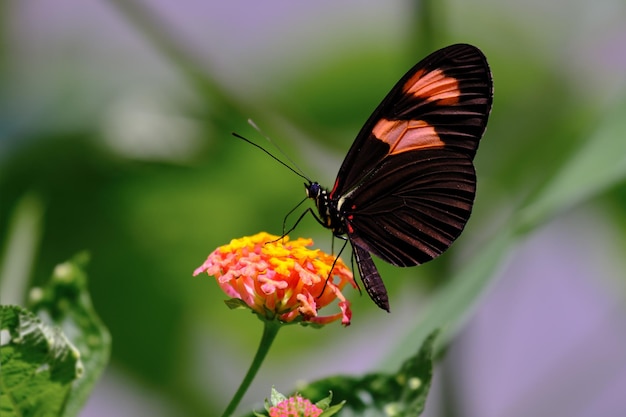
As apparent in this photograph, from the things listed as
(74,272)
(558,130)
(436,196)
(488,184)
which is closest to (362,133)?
(436,196)

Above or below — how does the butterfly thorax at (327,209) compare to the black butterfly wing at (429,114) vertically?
below

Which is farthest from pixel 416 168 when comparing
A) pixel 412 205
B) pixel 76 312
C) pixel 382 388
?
pixel 76 312

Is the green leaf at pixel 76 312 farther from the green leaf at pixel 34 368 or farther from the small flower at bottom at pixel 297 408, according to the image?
the small flower at bottom at pixel 297 408

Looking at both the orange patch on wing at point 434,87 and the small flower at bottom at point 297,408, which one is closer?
the small flower at bottom at point 297,408

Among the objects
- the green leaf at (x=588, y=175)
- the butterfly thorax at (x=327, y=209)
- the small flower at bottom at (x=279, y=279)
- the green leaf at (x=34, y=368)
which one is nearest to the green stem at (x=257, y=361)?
the small flower at bottom at (x=279, y=279)

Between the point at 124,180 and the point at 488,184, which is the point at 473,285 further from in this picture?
the point at 124,180

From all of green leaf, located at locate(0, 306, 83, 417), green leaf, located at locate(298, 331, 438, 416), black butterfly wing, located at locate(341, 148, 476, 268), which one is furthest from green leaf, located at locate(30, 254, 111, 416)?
black butterfly wing, located at locate(341, 148, 476, 268)
